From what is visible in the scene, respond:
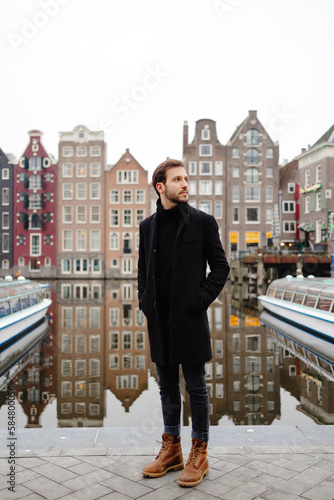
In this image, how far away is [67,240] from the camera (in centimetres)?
5225

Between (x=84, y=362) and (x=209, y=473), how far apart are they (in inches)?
295

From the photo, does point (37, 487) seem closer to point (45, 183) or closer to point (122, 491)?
point (122, 491)

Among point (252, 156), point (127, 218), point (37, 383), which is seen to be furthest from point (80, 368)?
point (252, 156)

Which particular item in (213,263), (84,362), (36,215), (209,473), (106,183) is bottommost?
(84,362)

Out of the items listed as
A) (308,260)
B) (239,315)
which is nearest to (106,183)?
(308,260)

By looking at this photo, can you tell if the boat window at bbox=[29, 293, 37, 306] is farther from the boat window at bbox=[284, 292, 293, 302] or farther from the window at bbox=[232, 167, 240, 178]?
the window at bbox=[232, 167, 240, 178]

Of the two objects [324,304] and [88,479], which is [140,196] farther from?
[88,479]

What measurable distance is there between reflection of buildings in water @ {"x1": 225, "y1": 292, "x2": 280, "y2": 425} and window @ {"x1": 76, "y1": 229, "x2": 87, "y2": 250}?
37846mm

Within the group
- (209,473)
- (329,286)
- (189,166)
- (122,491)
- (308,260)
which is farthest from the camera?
(189,166)

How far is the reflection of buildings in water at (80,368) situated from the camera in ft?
22.8

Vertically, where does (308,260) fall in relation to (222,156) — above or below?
below

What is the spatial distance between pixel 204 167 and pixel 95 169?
38.6ft

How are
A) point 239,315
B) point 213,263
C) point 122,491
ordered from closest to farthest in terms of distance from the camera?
point 122,491
point 213,263
point 239,315

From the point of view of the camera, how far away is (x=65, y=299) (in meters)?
26.2
